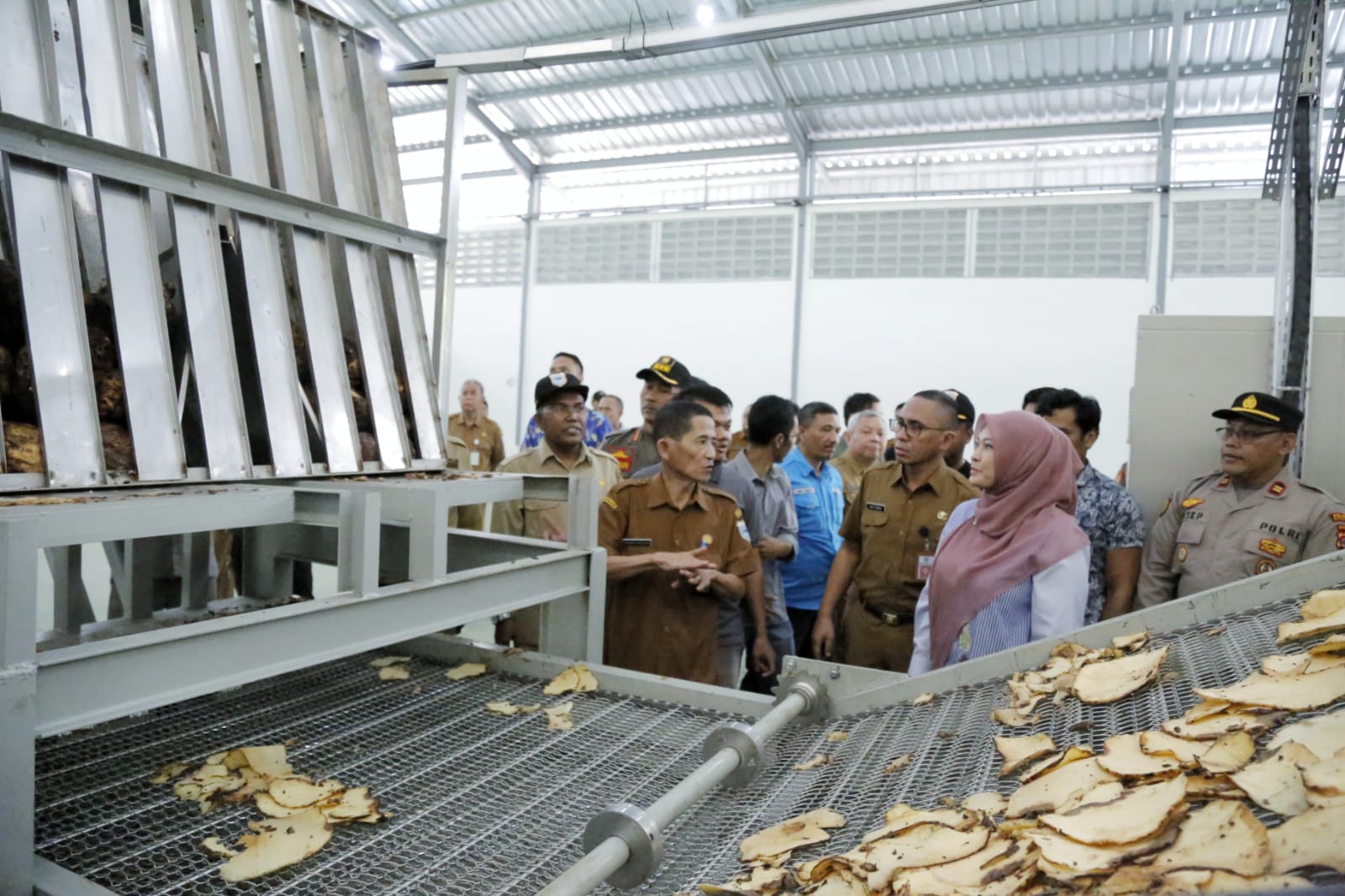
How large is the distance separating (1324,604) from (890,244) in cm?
730

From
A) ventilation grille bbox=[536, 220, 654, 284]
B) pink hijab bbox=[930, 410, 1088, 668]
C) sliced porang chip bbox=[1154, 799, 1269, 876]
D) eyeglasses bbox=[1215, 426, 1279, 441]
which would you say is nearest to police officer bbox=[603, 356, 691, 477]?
pink hijab bbox=[930, 410, 1088, 668]

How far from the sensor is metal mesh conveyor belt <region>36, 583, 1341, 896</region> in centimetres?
115

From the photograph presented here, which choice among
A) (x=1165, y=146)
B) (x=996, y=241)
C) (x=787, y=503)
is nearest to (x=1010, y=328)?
(x=996, y=241)

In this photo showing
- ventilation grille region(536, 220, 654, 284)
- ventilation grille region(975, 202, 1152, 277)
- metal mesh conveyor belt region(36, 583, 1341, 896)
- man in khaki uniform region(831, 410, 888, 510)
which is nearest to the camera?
metal mesh conveyor belt region(36, 583, 1341, 896)

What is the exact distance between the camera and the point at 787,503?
3.31 meters

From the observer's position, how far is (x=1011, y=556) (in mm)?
2102

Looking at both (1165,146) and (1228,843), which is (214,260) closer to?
(1228,843)

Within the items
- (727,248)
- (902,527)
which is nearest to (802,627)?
(902,527)

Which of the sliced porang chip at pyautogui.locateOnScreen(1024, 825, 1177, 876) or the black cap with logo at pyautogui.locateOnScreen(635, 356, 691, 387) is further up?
the black cap with logo at pyautogui.locateOnScreen(635, 356, 691, 387)

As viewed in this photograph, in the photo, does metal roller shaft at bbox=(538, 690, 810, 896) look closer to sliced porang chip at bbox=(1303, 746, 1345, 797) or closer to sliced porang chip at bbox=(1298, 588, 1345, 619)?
sliced porang chip at bbox=(1303, 746, 1345, 797)

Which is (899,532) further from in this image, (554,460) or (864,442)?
(864,442)

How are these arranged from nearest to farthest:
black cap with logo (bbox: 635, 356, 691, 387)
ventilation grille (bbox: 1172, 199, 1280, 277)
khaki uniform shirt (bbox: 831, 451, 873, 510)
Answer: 1. black cap with logo (bbox: 635, 356, 691, 387)
2. khaki uniform shirt (bbox: 831, 451, 873, 510)
3. ventilation grille (bbox: 1172, 199, 1280, 277)

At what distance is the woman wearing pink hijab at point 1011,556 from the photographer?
6.75ft

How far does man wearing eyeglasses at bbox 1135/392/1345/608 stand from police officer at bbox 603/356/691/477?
75.4 inches
